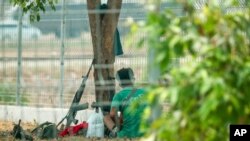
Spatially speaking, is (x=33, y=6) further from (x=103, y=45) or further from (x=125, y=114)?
(x=125, y=114)

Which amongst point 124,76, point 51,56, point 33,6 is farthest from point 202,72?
point 51,56

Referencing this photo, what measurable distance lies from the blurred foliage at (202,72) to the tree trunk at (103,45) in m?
6.36

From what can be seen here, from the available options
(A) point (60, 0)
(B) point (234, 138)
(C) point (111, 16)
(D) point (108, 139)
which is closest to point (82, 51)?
(A) point (60, 0)

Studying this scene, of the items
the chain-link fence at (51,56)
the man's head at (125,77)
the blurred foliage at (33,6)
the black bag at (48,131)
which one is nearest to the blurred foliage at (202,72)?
the man's head at (125,77)

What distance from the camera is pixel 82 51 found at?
13.8 meters

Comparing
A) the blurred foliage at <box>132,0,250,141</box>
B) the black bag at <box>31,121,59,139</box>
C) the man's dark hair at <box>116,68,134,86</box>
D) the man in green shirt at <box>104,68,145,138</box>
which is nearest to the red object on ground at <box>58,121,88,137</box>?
the black bag at <box>31,121,59,139</box>

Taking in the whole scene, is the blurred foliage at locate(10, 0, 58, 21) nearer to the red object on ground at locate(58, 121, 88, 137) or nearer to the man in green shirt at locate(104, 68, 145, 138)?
the red object on ground at locate(58, 121, 88, 137)

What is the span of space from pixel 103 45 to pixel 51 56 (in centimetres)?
236

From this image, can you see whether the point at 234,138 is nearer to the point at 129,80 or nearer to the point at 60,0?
the point at 129,80

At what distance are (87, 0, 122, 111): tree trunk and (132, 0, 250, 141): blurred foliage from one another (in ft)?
20.9

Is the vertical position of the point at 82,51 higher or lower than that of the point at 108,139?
higher

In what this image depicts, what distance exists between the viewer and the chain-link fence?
13.2m

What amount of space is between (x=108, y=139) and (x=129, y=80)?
2.82ft

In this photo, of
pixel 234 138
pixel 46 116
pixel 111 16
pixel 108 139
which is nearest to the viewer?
pixel 234 138
